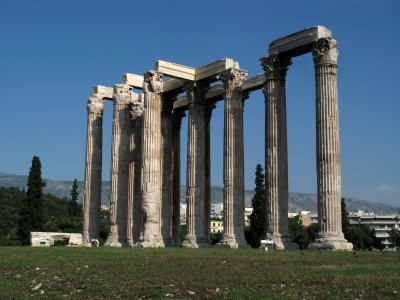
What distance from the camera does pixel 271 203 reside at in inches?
1554

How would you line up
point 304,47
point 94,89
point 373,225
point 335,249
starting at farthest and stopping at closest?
point 373,225 < point 94,89 < point 304,47 < point 335,249

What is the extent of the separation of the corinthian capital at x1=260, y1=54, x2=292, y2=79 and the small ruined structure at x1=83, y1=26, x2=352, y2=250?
71mm

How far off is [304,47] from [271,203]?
426 inches

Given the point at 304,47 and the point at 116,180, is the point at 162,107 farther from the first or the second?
the point at 304,47

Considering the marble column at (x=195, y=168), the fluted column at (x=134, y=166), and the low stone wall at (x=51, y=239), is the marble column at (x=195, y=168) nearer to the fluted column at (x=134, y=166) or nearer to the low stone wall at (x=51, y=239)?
the fluted column at (x=134, y=166)

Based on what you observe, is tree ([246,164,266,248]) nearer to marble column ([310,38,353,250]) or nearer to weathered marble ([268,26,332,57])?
weathered marble ([268,26,332,57])

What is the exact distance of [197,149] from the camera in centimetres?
4775

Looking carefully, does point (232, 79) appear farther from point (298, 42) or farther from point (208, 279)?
point (208, 279)

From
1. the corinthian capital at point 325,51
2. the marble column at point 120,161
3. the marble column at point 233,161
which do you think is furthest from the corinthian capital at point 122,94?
the corinthian capital at point 325,51

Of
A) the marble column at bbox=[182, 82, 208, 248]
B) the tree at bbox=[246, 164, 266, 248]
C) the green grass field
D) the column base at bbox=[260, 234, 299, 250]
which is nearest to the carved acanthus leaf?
the marble column at bbox=[182, 82, 208, 248]

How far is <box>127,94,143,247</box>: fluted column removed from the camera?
5178 cm

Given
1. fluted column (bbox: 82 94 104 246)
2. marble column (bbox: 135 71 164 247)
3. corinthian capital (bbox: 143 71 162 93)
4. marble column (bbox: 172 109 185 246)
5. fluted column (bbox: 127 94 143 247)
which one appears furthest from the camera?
marble column (bbox: 172 109 185 246)

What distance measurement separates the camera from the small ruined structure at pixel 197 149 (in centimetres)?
3678

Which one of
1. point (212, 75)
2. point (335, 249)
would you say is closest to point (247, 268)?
point (335, 249)
